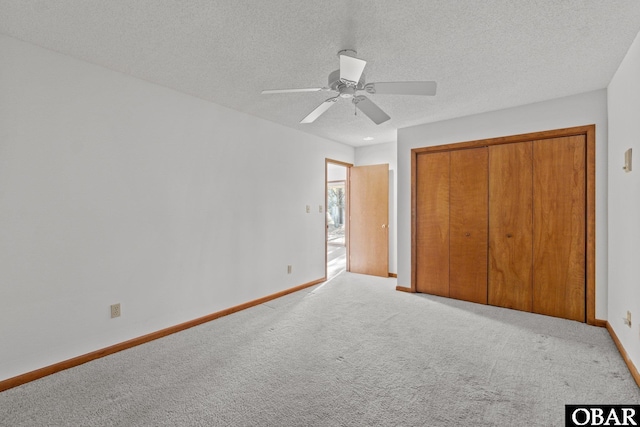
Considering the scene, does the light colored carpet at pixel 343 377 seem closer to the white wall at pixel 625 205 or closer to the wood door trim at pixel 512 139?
the white wall at pixel 625 205

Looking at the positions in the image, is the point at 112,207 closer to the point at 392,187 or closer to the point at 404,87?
the point at 404,87

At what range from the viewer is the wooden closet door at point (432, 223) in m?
4.19

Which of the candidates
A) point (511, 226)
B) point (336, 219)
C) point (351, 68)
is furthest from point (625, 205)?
point (336, 219)

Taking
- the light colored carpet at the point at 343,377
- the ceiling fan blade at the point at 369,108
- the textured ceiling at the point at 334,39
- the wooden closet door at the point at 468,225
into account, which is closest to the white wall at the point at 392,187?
the wooden closet door at the point at 468,225

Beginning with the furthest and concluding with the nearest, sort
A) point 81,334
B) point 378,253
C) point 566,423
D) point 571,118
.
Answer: point 378,253, point 571,118, point 81,334, point 566,423

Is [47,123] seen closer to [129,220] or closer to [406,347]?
[129,220]

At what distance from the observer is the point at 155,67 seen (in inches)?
102

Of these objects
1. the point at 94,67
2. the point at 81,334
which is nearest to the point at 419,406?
the point at 81,334

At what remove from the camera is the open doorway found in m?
5.90

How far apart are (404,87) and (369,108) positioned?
1.44 ft

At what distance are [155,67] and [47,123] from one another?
3.02 ft

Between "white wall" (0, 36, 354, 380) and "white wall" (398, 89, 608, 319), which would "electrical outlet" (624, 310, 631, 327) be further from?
"white wall" (0, 36, 354, 380)

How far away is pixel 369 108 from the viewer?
101 inches

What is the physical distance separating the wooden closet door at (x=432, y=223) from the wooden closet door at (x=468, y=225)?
9 centimetres
